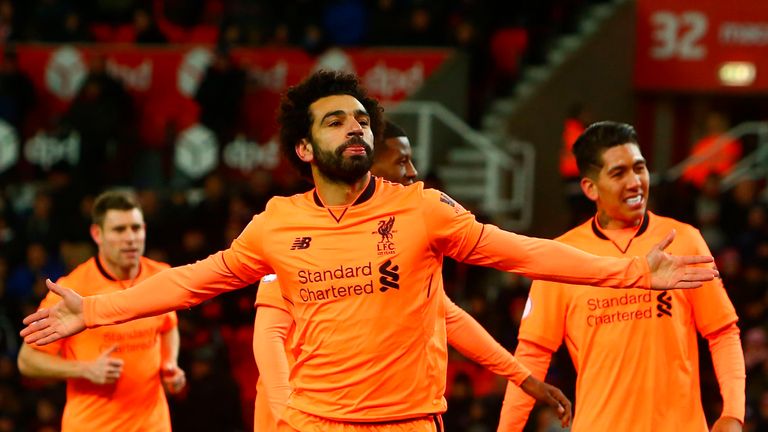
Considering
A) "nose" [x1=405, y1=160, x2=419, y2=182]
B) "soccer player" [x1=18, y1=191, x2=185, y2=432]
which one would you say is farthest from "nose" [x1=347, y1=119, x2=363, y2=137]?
"soccer player" [x1=18, y1=191, x2=185, y2=432]

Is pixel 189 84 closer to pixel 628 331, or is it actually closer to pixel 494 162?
pixel 494 162

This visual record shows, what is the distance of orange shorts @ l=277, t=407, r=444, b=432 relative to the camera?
5.01m

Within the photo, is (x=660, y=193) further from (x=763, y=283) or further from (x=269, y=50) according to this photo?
(x=269, y=50)

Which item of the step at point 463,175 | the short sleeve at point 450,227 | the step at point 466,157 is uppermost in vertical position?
the step at point 466,157

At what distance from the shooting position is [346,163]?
5.10 metres

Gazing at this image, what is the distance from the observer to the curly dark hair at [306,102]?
17.5ft

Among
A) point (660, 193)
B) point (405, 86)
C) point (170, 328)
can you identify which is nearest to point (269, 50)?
point (405, 86)

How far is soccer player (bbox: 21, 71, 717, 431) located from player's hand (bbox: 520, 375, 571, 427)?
77cm

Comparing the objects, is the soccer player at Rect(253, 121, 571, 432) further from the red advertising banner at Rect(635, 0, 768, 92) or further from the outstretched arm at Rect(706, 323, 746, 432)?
the red advertising banner at Rect(635, 0, 768, 92)

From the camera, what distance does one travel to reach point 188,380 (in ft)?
36.1

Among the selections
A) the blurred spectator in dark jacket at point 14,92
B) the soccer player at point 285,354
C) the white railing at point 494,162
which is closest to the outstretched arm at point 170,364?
the soccer player at point 285,354

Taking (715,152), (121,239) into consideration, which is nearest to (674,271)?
(121,239)

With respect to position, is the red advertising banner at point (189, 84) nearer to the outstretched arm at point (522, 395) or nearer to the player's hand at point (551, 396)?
the outstretched arm at point (522, 395)

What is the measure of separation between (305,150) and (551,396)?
1.51 metres
